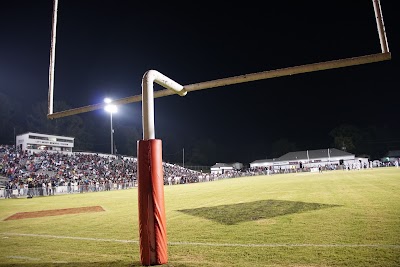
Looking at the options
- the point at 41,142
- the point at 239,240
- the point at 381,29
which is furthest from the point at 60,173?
the point at 381,29

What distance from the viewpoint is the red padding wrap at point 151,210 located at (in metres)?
3.96

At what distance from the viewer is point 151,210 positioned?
13.1ft

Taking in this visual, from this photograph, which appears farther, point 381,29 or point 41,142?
point 41,142

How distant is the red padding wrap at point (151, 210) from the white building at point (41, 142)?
127 feet

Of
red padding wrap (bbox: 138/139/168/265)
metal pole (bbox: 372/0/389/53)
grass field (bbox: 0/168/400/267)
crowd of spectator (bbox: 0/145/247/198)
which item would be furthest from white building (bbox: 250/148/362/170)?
red padding wrap (bbox: 138/139/168/265)

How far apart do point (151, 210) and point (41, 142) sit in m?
44.6

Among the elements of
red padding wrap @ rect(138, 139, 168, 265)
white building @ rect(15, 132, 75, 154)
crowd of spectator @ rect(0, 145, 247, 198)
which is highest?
white building @ rect(15, 132, 75, 154)

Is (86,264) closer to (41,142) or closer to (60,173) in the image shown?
(60,173)

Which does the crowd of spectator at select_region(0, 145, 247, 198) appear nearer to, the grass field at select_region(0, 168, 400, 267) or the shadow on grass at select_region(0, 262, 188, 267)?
the grass field at select_region(0, 168, 400, 267)

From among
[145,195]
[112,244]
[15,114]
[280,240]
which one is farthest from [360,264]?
[15,114]

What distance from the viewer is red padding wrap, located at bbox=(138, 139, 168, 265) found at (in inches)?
156

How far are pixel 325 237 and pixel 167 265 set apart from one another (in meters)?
2.88

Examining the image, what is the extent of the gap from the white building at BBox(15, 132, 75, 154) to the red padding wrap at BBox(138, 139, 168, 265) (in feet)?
127

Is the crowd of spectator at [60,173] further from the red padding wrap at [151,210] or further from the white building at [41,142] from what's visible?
the red padding wrap at [151,210]
